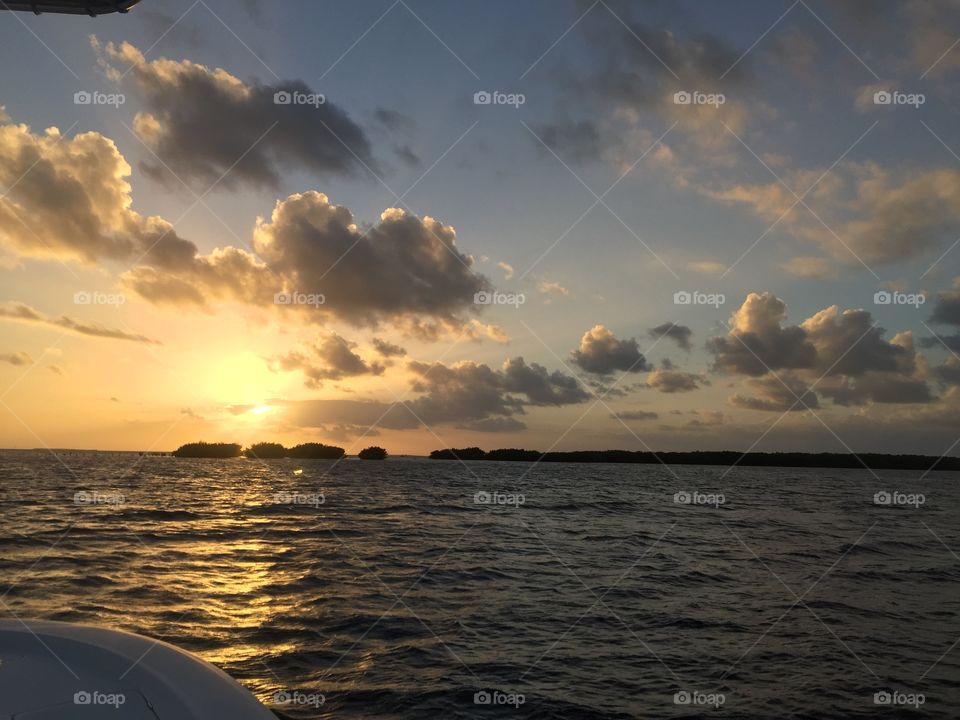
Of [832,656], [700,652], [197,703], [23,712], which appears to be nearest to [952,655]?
[832,656]

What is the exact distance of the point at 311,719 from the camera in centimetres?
884

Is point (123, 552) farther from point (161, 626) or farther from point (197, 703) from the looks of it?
point (197, 703)

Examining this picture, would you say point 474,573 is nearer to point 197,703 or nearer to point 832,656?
Answer: point 832,656

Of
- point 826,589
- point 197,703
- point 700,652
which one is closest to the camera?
point 197,703

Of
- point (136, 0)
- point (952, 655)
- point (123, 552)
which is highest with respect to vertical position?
point (136, 0)

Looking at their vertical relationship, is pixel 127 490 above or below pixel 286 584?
above

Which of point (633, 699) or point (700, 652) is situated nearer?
point (633, 699)

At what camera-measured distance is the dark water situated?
408 inches

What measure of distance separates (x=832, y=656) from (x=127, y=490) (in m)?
57.3

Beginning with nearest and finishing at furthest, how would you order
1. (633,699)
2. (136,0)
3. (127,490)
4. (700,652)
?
(633,699) < (700,652) < (136,0) < (127,490)

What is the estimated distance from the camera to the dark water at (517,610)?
10.4 m

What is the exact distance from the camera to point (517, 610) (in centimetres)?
1531

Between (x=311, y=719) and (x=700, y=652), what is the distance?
7.62m

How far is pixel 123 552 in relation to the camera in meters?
21.7
